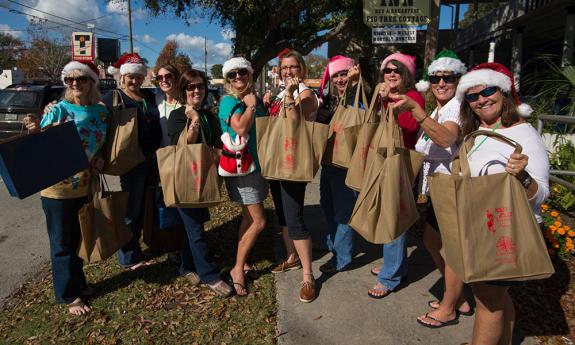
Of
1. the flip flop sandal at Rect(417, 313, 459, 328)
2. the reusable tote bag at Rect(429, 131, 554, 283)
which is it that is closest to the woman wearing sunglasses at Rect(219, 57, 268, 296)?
the flip flop sandal at Rect(417, 313, 459, 328)

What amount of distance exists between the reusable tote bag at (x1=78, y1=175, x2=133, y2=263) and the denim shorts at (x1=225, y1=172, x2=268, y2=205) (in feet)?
2.78

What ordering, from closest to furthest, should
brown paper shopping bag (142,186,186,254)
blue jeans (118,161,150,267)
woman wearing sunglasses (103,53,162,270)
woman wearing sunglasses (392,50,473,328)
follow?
woman wearing sunglasses (392,50,473,328)
woman wearing sunglasses (103,53,162,270)
blue jeans (118,161,150,267)
brown paper shopping bag (142,186,186,254)

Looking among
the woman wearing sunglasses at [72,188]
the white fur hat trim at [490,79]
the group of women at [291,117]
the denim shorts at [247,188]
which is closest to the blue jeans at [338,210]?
the group of women at [291,117]

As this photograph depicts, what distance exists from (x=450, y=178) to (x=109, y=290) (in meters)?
2.93

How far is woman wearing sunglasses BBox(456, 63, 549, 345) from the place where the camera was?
1872 mm

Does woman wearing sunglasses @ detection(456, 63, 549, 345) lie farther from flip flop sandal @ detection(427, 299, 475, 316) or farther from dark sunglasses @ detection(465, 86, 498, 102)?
flip flop sandal @ detection(427, 299, 475, 316)

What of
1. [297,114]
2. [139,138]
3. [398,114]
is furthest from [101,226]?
[398,114]

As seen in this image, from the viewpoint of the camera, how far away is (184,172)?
111 inches

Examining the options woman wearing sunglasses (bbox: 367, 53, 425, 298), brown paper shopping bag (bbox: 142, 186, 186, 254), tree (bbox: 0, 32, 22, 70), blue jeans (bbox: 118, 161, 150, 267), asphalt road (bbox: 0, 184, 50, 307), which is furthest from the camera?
tree (bbox: 0, 32, 22, 70)

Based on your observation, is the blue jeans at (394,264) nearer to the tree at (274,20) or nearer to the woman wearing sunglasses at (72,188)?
→ the woman wearing sunglasses at (72,188)

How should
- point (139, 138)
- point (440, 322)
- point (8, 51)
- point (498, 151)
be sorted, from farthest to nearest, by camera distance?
1. point (8, 51)
2. point (139, 138)
3. point (440, 322)
4. point (498, 151)

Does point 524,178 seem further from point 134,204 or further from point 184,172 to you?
point 134,204

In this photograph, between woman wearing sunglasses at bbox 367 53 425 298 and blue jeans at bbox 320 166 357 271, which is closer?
woman wearing sunglasses at bbox 367 53 425 298

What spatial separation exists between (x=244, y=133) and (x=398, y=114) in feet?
3.56
